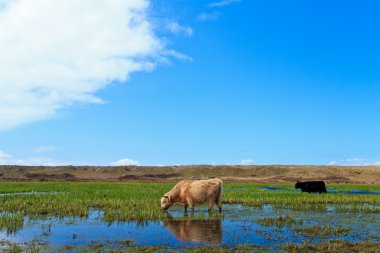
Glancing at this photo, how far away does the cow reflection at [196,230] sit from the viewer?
483 inches

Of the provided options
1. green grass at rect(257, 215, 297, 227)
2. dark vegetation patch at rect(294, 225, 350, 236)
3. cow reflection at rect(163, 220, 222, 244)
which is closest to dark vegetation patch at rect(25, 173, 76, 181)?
cow reflection at rect(163, 220, 222, 244)

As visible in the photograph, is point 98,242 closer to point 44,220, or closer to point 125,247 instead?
point 125,247

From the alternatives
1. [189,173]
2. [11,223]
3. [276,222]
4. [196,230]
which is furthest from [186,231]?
[189,173]

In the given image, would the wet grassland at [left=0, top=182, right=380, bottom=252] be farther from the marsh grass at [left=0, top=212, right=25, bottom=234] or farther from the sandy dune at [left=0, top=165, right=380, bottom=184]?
the sandy dune at [left=0, top=165, right=380, bottom=184]

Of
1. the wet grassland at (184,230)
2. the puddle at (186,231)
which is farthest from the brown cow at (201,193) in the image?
the puddle at (186,231)

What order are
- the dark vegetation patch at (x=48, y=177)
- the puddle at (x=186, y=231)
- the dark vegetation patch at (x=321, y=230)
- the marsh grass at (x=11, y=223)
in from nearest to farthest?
the puddle at (x=186, y=231) < the dark vegetation patch at (x=321, y=230) < the marsh grass at (x=11, y=223) < the dark vegetation patch at (x=48, y=177)

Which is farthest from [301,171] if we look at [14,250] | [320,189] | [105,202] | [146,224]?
[14,250]

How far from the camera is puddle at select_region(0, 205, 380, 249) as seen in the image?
11.9 m

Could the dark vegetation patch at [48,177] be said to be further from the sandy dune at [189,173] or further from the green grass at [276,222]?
the green grass at [276,222]

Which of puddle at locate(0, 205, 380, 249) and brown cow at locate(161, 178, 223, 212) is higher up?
brown cow at locate(161, 178, 223, 212)

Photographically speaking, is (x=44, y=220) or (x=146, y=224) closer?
(x=146, y=224)

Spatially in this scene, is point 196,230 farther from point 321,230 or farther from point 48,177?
point 48,177

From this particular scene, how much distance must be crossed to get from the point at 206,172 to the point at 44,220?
71.6 m

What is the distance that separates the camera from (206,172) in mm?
87000
